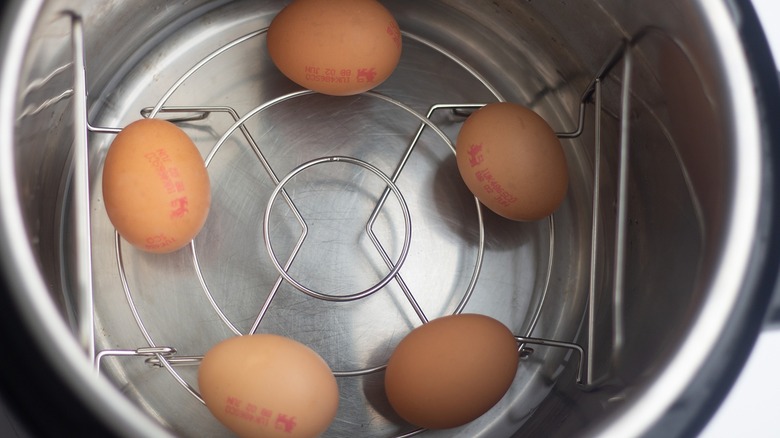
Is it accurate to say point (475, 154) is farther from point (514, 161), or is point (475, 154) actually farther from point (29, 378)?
point (29, 378)

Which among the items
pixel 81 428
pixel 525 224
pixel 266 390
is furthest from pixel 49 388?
pixel 525 224

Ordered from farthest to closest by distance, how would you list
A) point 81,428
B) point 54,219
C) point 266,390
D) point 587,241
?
point 587,241 < point 54,219 < point 266,390 < point 81,428

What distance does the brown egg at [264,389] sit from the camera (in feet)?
2.12

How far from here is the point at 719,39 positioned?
588 millimetres

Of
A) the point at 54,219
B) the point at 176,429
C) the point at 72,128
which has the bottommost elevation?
the point at 176,429

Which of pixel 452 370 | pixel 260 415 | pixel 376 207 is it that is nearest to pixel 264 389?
pixel 260 415

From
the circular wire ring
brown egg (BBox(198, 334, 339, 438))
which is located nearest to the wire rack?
the circular wire ring

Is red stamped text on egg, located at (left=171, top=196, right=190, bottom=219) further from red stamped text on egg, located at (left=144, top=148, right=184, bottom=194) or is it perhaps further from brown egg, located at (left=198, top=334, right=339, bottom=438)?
brown egg, located at (left=198, top=334, right=339, bottom=438)

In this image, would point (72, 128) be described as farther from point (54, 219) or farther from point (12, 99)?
point (12, 99)

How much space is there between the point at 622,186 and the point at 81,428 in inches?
21.4

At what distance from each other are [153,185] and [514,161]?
38cm

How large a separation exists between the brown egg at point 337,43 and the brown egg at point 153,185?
0.16 meters

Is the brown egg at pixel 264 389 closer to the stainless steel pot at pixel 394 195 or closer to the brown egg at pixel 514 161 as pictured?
the stainless steel pot at pixel 394 195

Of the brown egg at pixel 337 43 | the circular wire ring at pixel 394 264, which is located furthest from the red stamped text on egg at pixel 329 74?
the circular wire ring at pixel 394 264
